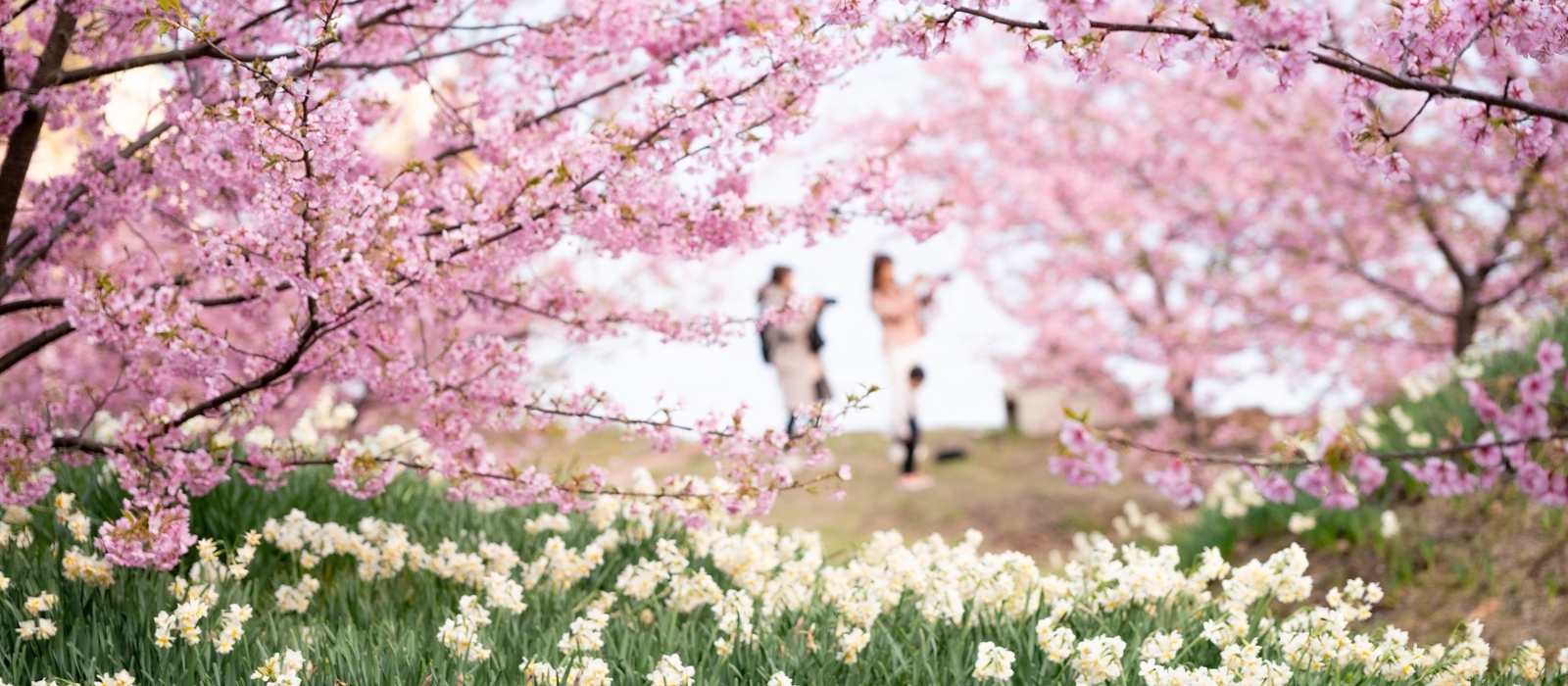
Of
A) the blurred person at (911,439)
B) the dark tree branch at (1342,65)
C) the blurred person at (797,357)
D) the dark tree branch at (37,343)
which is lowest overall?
the dark tree branch at (37,343)

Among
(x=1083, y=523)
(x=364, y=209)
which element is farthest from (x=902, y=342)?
(x=364, y=209)

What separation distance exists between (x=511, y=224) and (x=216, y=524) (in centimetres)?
223

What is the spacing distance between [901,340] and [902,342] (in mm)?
25

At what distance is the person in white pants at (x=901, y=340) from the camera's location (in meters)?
13.2

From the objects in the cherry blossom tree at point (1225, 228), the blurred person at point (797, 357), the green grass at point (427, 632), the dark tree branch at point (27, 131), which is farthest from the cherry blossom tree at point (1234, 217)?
the dark tree branch at point (27, 131)

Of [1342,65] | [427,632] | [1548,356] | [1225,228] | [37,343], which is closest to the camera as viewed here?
[1342,65]

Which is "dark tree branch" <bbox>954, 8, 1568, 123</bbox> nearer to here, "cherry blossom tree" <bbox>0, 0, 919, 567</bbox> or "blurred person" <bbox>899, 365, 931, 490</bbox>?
"cherry blossom tree" <bbox>0, 0, 919, 567</bbox>

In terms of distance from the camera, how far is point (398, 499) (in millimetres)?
5438

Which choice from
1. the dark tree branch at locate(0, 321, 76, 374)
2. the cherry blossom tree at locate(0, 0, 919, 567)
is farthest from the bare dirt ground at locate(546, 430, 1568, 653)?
the dark tree branch at locate(0, 321, 76, 374)

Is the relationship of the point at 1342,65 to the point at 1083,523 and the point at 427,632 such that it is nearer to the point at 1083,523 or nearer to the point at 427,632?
the point at 427,632

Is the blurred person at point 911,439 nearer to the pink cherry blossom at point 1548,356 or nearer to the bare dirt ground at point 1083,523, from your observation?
the bare dirt ground at point 1083,523

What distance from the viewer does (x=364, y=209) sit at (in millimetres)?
3172

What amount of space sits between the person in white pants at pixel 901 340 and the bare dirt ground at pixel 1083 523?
683mm

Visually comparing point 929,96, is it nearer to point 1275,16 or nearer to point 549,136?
point 549,136
